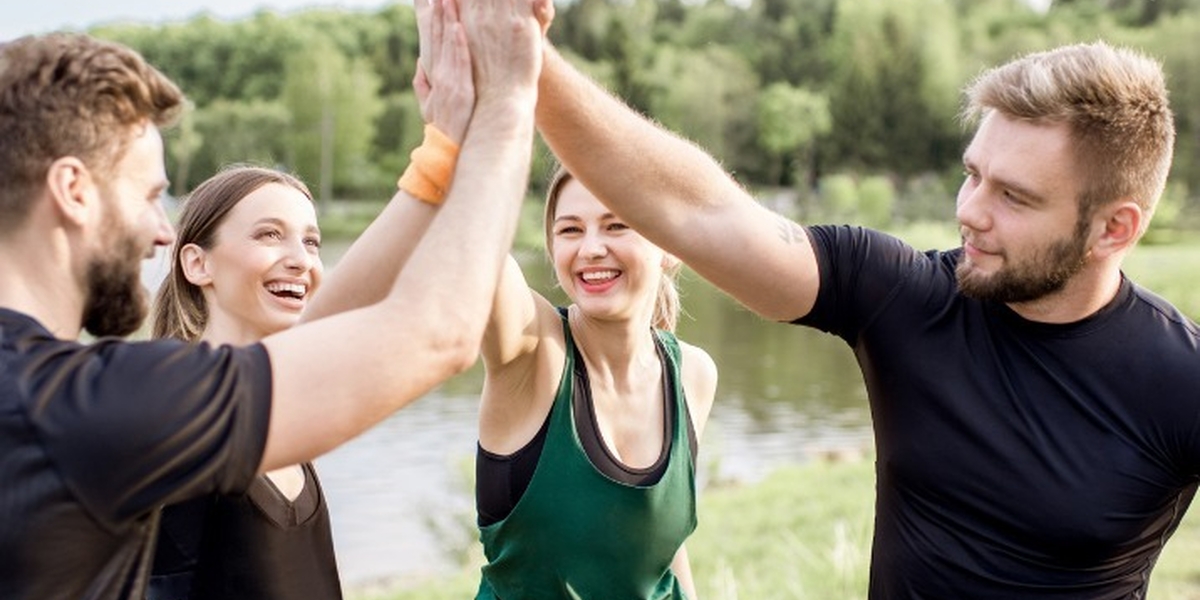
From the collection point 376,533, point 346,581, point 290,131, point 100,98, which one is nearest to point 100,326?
point 100,98

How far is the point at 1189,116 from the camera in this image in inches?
2191

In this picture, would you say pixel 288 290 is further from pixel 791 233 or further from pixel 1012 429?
pixel 1012 429

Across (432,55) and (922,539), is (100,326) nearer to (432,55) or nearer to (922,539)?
(432,55)

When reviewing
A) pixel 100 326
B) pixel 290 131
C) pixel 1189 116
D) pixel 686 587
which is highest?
pixel 100 326

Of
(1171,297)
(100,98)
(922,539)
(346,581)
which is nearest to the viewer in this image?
(100,98)

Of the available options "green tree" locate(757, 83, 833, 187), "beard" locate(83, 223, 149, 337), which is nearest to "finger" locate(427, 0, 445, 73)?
"beard" locate(83, 223, 149, 337)

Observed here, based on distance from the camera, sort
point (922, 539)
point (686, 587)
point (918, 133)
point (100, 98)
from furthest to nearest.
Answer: point (918, 133)
point (686, 587)
point (922, 539)
point (100, 98)

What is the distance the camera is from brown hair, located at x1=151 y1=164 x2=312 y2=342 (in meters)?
3.33

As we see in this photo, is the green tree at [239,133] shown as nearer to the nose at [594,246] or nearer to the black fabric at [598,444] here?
the nose at [594,246]

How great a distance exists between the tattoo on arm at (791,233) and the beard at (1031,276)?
1.19 feet

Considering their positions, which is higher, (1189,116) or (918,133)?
(1189,116)

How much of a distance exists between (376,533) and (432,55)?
1083 centimetres

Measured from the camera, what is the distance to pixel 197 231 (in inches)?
131

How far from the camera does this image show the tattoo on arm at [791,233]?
2.82 metres
